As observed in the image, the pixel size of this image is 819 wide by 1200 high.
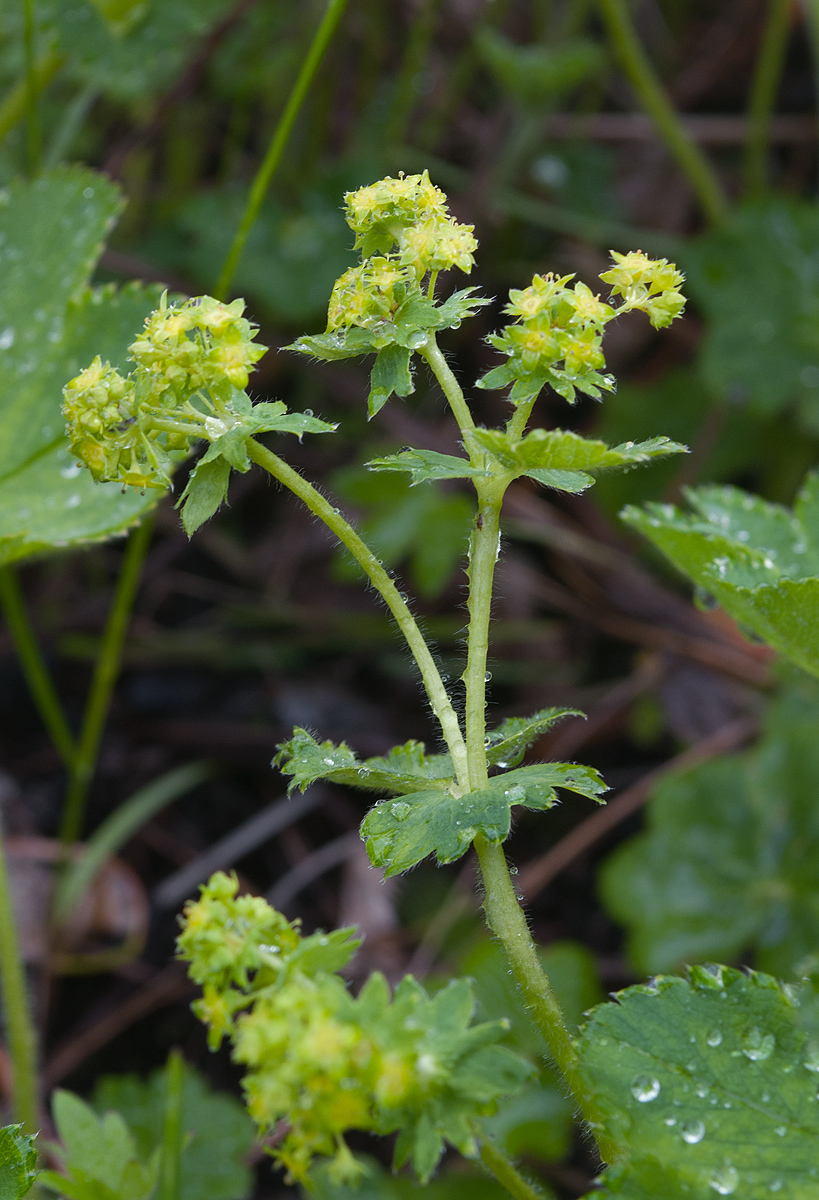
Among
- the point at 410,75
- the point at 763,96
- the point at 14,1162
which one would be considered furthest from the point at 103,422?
the point at 763,96

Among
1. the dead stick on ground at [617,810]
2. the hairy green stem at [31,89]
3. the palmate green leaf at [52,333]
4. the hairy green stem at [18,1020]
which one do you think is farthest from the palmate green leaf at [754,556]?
the hairy green stem at [31,89]

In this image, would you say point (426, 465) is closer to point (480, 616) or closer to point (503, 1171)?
point (480, 616)

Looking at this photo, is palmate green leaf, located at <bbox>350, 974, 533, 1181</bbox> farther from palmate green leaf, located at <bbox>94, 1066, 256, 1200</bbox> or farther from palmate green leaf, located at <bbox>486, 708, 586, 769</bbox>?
palmate green leaf, located at <bbox>94, 1066, 256, 1200</bbox>

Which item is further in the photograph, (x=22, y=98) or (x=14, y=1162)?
(x=22, y=98)

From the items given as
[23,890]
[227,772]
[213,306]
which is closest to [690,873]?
[227,772]

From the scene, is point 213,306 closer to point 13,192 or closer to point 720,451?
point 13,192

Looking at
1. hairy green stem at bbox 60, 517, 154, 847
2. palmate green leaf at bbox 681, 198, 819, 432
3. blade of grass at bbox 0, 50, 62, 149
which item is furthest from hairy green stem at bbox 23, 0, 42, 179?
palmate green leaf at bbox 681, 198, 819, 432
